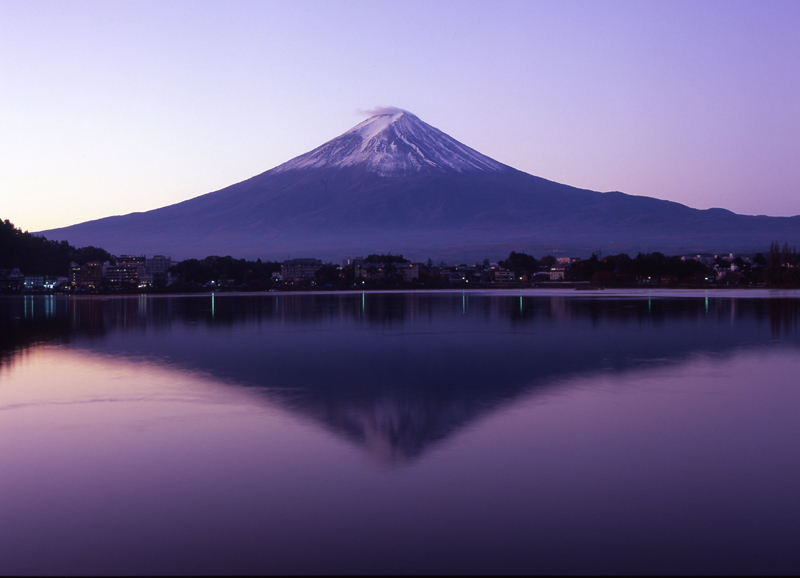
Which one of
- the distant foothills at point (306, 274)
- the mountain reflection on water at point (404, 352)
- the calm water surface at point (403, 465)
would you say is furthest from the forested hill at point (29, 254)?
the calm water surface at point (403, 465)

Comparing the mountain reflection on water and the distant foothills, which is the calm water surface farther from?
the distant foothills

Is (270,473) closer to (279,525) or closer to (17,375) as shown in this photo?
(279,525)

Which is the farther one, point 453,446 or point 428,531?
point 453,446

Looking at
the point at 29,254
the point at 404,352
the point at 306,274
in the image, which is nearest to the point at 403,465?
the point at 404,352

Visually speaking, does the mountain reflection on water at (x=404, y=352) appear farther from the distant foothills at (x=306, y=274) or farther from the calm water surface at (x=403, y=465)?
the distant foothills at (x=306, y=274)

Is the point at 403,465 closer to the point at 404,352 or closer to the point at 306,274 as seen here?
the point at 404,352

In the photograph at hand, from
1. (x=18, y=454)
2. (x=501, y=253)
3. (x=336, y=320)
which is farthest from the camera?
(x=501, y=253)

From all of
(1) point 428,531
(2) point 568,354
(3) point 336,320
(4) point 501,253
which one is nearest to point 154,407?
(1) point 428,531
